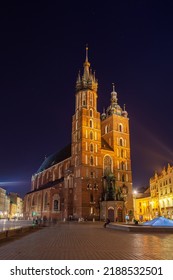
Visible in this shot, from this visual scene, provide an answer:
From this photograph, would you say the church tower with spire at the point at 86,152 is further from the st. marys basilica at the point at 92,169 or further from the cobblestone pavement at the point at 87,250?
the cobblestone pavement at the point at 87,250

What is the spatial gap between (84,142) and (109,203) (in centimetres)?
1697

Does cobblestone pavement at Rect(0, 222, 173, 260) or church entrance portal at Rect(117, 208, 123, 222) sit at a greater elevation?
cobblestone pavement at Rect(0, 222, 173, 260)

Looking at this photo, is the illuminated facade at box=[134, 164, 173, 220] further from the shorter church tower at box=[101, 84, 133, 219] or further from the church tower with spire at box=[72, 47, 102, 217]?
the church tower with spire at box=[72, 47, 102, 217]

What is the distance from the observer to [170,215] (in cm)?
6494

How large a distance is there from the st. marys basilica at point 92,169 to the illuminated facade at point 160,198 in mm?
8606

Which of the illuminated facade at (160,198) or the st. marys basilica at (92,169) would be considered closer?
the st. marys basilica at (92,169)

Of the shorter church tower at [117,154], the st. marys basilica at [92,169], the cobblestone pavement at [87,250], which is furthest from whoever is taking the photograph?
the shorter church tower at [117,154]

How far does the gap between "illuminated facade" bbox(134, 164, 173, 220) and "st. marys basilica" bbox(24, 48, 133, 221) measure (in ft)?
28.2

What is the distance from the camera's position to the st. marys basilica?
6444 cm

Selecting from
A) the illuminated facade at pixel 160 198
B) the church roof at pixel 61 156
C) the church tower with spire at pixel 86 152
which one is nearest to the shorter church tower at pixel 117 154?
the church tower with spire at pixel 86 152

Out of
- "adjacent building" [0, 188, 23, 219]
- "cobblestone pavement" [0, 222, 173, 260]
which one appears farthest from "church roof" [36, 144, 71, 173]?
"cobblestone pavement" [0, 222, 173, 260]

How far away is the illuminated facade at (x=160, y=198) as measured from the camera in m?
66.4

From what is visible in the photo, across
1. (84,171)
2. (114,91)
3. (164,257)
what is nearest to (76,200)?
(84,171)
